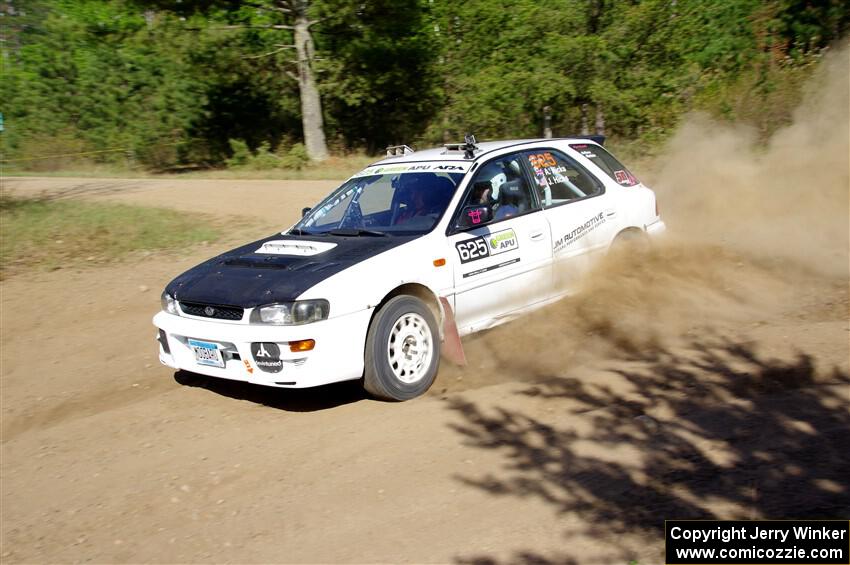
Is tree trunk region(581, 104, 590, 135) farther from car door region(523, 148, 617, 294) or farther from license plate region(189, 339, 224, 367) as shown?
license plate region(189, 339, 224, 367)

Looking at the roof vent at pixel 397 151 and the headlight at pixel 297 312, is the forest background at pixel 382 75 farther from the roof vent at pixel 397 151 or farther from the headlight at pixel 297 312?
the headlight at pixel 297 312

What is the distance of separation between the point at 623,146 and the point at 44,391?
16688 mm

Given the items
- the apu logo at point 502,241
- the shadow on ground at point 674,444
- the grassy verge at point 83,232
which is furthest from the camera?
the grassy verge at point 83,232

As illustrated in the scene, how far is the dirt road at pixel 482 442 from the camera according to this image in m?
4.30

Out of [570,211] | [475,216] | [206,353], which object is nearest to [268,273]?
[206,353]

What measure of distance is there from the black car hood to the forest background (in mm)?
13067

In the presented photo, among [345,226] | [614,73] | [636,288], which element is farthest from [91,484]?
[614,73]

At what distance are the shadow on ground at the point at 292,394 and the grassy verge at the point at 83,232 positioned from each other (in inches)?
199

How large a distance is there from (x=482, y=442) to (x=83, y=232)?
9018 millimetres

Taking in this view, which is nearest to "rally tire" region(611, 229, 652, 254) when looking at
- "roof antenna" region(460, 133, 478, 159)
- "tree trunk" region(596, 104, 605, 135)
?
"roof antenna" region(460, 133, 478, 159)

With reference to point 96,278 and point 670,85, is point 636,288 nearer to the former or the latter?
point 96,278

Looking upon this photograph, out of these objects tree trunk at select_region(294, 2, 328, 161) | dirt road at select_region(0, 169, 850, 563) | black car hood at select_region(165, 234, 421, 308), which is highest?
tree trunk at select_region(294, 2, 328, 161)

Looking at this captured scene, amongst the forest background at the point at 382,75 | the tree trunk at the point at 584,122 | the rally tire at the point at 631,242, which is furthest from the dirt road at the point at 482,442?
the tree trunk at the point at 584,122

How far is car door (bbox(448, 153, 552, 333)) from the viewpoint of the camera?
672 cm
